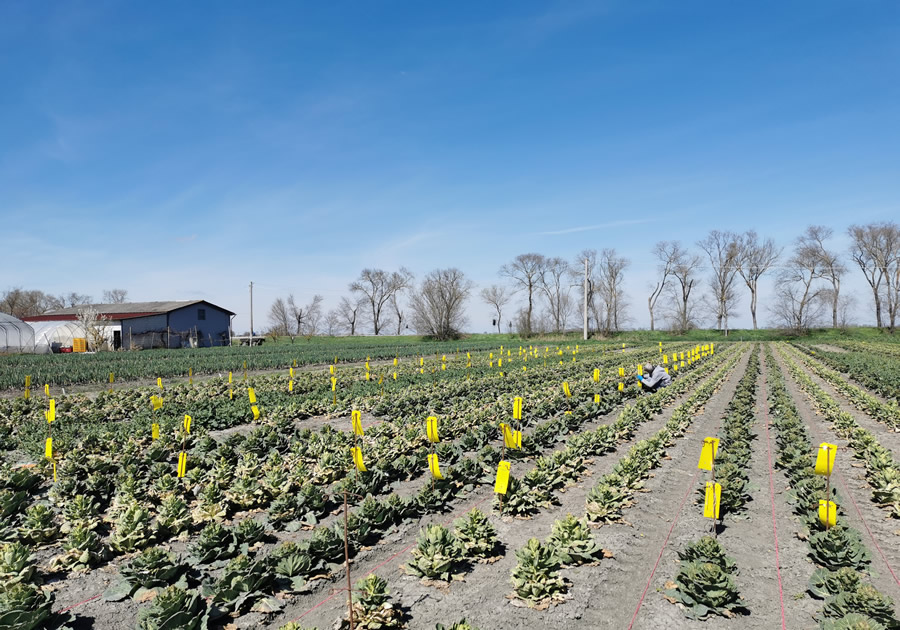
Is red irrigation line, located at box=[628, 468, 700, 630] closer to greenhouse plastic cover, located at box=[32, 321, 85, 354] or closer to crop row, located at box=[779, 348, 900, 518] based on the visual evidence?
crop row, located at box=[779, 348, 900, 518]

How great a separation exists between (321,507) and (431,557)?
2162 millimetres

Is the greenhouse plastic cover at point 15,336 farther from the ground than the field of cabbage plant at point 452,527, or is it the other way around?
the greenhouse plastic cover at point 15,336

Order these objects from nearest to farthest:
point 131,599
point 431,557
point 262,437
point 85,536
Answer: point 131,599 → point 431,557 → point 85,536 → point 262,437

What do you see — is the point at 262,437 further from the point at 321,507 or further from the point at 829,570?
the point at 829,570

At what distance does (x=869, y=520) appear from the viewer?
652 cm

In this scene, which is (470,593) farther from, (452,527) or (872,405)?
(872,405)

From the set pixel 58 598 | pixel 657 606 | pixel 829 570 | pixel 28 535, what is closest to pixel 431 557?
pixel 657 606

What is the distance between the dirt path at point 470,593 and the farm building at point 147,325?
145 feet

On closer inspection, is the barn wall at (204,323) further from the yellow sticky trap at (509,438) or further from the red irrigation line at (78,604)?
the red irrigation line at (78,604)

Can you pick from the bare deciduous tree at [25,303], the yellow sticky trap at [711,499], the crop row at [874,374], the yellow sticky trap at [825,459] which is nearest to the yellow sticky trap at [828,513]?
the yellow sticky trap at [825,459]

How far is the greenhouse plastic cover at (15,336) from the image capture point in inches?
1565

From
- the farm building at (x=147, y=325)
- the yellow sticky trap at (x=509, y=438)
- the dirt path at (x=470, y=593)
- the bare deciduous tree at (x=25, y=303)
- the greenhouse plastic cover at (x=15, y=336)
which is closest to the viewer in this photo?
the dirt path at (x=470, y=593)

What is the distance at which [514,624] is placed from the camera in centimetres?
425

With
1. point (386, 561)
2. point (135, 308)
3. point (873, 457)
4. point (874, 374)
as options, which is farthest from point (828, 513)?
point (135, 308)
